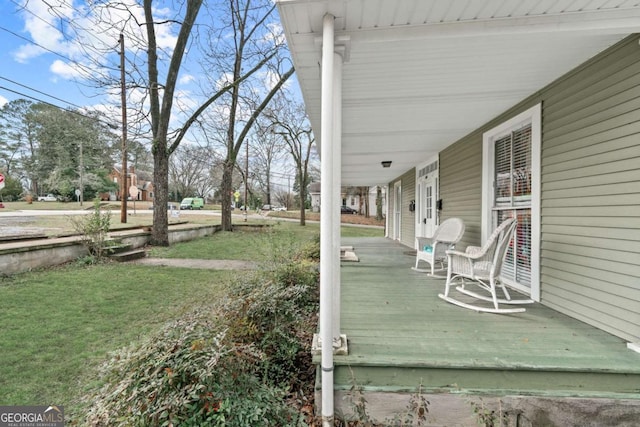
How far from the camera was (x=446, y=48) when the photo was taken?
2301 mm

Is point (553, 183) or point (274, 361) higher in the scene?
point (553, 183)

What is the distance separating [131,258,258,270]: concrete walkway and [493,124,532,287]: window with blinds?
16.1 ft

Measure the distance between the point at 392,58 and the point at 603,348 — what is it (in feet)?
Answer: 8.71

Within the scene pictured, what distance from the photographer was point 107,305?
411 centimetres

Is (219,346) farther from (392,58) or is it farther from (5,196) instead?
(5,196)

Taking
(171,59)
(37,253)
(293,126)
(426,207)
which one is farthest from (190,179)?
(426,207)

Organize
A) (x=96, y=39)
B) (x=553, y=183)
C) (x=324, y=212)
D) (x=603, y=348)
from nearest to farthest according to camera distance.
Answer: (x=324, y=212) < (x=603, y=348) < (x=553, y=183) < (x=96, y=39)

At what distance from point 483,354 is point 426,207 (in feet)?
18.8

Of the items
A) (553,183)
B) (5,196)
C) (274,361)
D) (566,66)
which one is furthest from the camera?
(5,196)

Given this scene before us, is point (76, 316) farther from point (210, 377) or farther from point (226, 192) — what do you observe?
point (226, 192)

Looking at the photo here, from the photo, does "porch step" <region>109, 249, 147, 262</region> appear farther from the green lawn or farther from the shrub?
the green lawn

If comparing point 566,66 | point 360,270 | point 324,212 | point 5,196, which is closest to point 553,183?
point 566,66

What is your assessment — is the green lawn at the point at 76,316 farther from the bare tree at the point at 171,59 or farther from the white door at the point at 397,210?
the white door at the point at 397,210

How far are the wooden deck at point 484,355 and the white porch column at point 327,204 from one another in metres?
0.17
